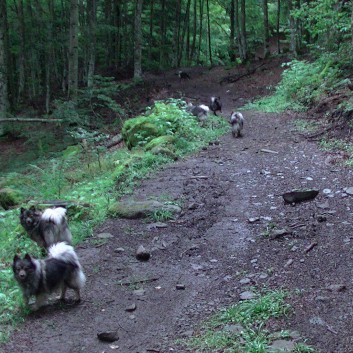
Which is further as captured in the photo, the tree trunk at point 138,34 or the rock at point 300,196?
the tree trunk at point 138,34

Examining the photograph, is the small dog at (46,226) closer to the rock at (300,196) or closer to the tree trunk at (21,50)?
the rock at (300,196)

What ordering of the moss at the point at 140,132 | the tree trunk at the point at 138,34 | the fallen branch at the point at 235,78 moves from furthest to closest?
the fallen branch at the point at 235,78
the tree trunk at the point at 138,34
the moss at the point at 140,132

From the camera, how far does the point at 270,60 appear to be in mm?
28453

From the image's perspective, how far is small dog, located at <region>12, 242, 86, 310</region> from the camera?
208 inches

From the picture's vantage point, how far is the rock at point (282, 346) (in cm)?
403

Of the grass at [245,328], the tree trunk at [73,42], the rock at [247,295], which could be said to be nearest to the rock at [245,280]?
the rock at [247,295]

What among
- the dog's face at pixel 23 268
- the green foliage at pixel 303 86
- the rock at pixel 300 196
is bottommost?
the dog's face at pixel 23 268

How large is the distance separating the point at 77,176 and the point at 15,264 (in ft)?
23.4

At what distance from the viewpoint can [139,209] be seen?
8242 millimetres

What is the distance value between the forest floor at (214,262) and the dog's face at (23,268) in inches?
19.1

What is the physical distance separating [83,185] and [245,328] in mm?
7073

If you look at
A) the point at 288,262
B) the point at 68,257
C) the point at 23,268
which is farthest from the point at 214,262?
the point at 23,268

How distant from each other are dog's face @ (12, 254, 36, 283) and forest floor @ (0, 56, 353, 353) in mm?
486

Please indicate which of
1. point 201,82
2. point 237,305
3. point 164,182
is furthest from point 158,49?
point 237,305
